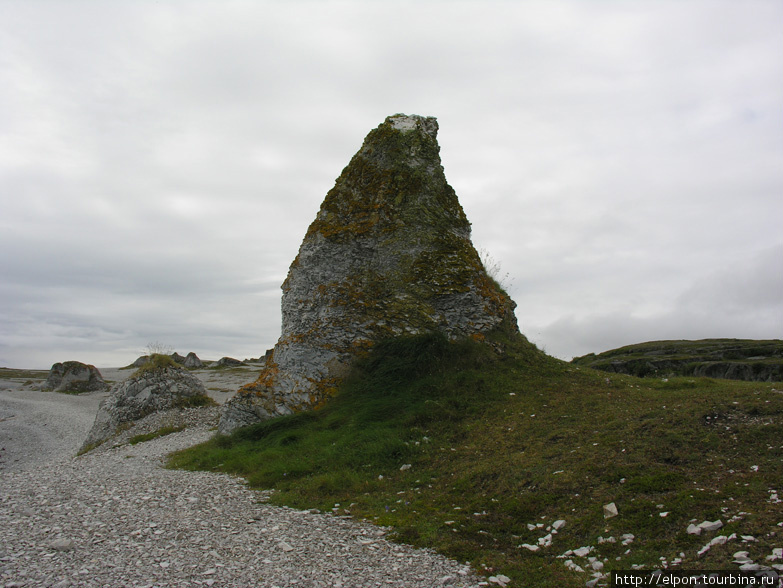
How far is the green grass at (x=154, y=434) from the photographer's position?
66.2 feet

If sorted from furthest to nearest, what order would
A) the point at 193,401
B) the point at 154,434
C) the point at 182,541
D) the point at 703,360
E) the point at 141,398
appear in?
the point at 703,360 < the point at 193,401 < the point at 141,398 < the point at 154,434 < the point at 182,541

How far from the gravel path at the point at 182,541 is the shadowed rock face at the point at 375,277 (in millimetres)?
5245

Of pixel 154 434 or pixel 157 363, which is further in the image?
pixel 157 363

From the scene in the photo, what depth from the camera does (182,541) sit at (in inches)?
288

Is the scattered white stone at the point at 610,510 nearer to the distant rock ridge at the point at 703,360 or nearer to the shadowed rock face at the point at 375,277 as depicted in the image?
the shadowed rock face at the point at 375,277

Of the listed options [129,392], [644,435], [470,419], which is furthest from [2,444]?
[644,435]

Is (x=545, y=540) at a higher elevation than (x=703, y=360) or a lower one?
lower

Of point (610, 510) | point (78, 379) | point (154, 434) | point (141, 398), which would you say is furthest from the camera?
point (78, 379)

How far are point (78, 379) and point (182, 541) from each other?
2389 inches

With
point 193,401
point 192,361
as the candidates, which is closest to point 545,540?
point 193,401

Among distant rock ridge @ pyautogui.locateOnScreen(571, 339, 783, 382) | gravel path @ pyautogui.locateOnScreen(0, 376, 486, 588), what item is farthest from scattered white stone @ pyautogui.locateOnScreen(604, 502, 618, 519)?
distant rock ridge @ pyautogui.locateOnScreen(571, 339, 783, 382)

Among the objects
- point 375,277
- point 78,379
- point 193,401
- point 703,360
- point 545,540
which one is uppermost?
point 375,277

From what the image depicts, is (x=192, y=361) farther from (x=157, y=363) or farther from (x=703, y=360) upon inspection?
(x=703, y=360)

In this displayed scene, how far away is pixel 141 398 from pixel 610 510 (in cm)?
2264
